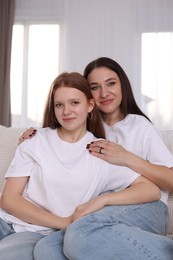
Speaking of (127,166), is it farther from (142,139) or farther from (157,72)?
(157,72)

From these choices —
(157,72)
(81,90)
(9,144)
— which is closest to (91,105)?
(81,90)

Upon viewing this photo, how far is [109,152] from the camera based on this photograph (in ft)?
4.62

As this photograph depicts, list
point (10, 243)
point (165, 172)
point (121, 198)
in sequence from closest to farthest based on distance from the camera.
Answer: point (10, 243), point (121, 198), point (165, 172)

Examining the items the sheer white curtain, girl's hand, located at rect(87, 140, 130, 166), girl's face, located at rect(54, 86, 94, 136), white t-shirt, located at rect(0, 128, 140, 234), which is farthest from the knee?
the sheer white curtain

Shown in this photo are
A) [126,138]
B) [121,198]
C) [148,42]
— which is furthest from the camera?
[148,42]

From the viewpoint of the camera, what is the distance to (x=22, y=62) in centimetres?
460

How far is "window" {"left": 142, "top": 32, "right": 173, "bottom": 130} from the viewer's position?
446 cm

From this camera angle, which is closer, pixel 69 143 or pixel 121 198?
pixel 121 198

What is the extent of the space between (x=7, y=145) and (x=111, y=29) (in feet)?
10.1

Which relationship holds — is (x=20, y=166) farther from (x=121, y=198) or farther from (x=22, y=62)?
(x=22, y=62)

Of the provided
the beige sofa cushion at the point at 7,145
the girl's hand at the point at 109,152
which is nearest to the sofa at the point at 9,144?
the beige sofa cushion at the point at 7,145

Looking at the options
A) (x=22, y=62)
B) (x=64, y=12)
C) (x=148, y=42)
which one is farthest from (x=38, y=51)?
(x=148, y=42)

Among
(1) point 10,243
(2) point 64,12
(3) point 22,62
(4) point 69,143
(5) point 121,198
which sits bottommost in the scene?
(1) point 10,243

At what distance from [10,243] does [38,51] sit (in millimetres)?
3683
